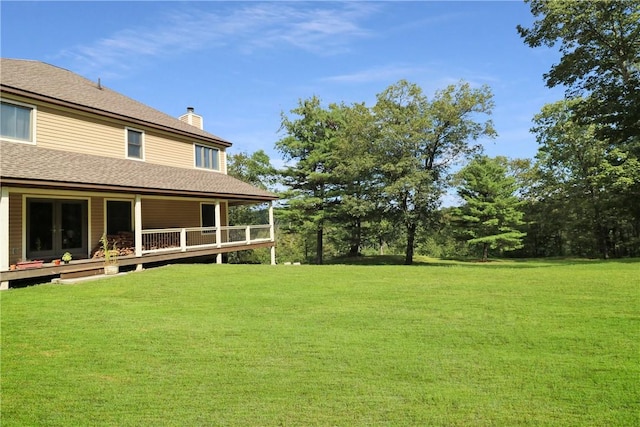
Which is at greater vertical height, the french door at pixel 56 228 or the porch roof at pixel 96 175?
the porch roof at pixel 96 175

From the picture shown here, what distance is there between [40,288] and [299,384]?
859cm

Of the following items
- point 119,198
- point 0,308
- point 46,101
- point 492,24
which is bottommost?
point 0,308

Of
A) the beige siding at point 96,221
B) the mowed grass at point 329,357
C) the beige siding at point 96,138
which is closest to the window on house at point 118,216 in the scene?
the beige siding at point 96,221

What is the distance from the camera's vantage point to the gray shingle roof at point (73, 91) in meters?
12.7

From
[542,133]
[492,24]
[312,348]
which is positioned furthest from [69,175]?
[542,133]

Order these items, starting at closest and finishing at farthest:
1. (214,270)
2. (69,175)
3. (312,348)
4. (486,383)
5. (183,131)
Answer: (486,383)
(312,348)
(69,175)
(214,270)
(183,131)

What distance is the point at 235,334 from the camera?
5977 millimetres

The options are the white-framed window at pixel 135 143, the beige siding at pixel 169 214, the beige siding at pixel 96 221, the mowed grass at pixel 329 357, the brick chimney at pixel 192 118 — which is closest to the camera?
the mowed grass at pixel 329 357

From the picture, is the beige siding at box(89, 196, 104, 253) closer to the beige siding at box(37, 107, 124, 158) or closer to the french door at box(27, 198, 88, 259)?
the french door at box(27, 198, 88, 259)

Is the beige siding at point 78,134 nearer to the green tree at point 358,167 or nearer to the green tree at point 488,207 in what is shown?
the green tree at point 358,167

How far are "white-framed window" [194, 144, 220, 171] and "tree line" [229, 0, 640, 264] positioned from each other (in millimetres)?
9184

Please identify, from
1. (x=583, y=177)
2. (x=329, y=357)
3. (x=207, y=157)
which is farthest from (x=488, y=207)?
(x=329, y=357)

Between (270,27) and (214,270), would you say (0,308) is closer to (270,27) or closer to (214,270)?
(214,270)

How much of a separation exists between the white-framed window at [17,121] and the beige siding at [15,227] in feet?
6.17
